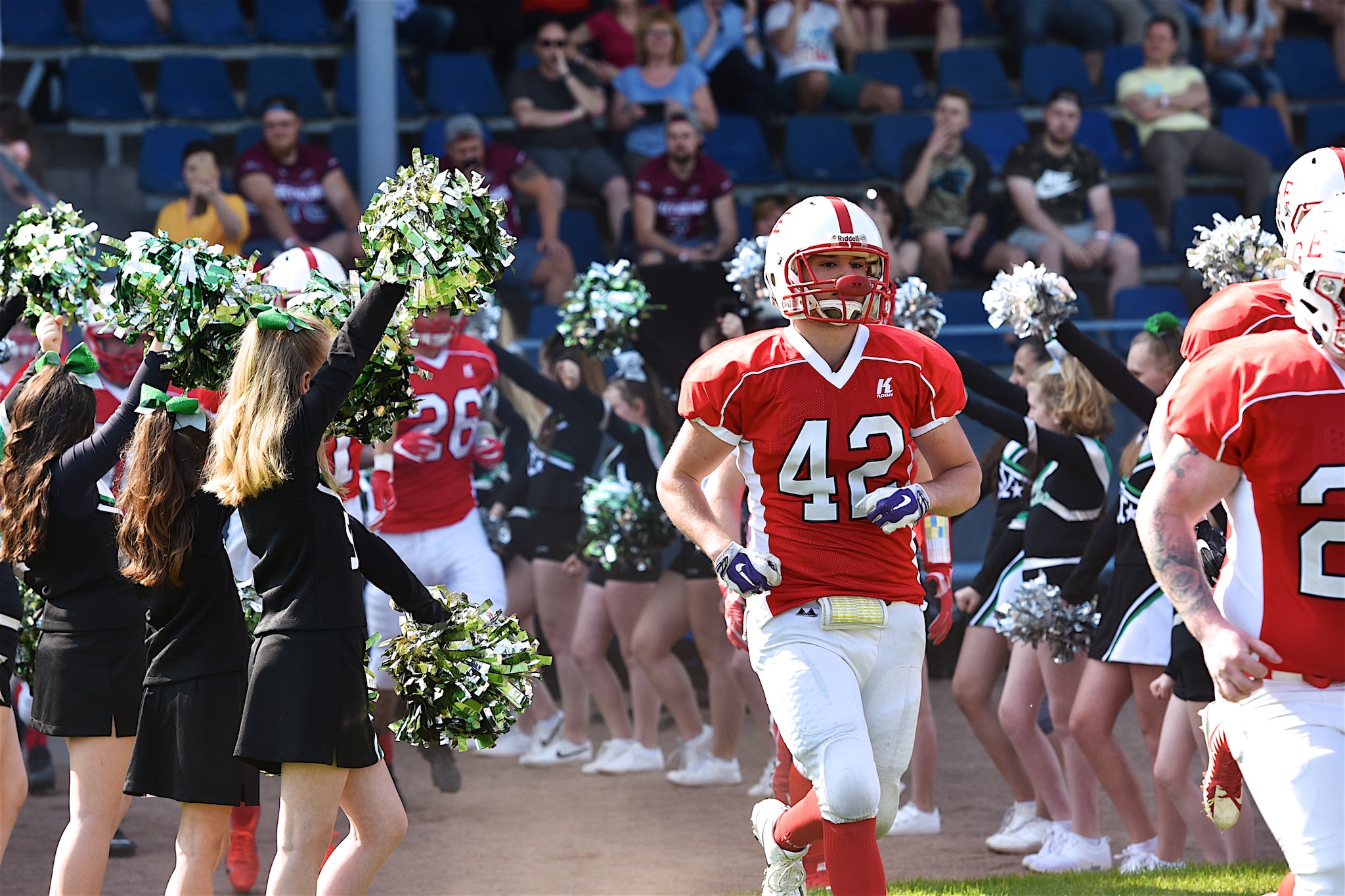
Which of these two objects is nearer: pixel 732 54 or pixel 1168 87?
pixel 1168 87

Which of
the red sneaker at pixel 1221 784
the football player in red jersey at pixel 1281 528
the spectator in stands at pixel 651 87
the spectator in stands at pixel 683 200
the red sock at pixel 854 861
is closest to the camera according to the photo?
the football player in red jersey at pixel 1281 528

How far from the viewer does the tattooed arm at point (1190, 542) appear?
3555 mm

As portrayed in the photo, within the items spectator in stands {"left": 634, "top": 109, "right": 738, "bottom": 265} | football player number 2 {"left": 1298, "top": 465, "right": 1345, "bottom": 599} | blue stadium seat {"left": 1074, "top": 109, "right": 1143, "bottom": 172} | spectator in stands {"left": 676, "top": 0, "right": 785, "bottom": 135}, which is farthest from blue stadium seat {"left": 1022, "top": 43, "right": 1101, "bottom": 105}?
football player number 2 {"left": 1298, "top": 465, "right": 1345, "bottom": 599}

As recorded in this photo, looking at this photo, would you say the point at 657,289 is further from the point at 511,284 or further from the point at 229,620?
the point at 229,620

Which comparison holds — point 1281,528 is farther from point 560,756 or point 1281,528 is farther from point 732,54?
point 732,54

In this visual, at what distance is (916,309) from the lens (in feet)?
22.3

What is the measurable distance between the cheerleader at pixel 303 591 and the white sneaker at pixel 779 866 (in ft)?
4.12

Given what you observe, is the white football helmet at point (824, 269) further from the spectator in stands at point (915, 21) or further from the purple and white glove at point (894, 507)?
the spectator in stands at point (915, 21)

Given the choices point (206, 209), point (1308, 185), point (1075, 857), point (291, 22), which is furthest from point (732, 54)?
point (1308, 185)

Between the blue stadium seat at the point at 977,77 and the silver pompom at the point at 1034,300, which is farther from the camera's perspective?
the blue stadium seat at the point at 977,77

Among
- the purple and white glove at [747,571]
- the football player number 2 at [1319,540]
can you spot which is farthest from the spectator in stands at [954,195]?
the football player number 2 at [1319,540]

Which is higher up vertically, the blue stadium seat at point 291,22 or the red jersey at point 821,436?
the blue stadium seat at point 291,22

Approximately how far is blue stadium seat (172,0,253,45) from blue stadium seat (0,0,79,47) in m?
0.88

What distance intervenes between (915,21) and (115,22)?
7.22m
